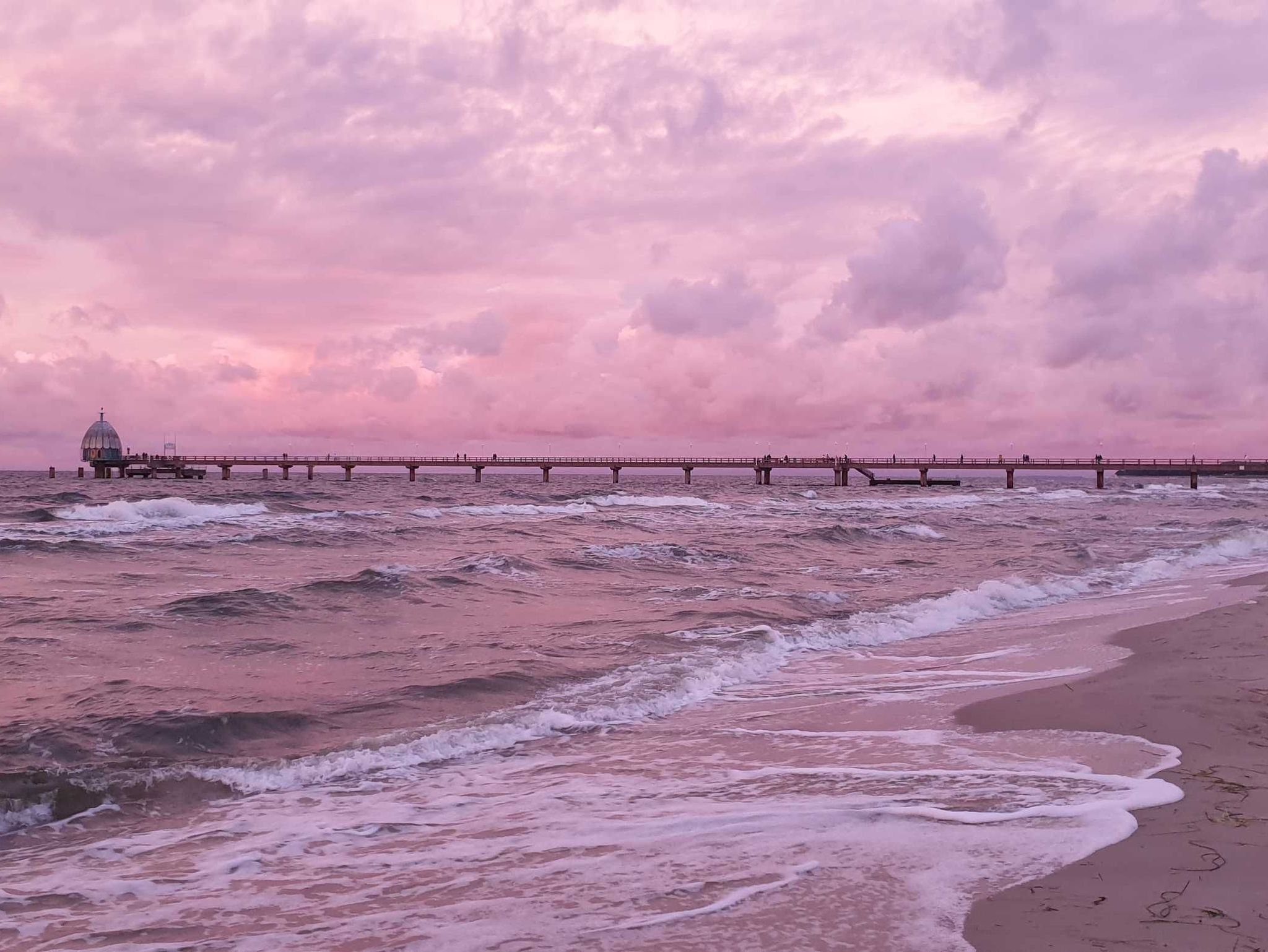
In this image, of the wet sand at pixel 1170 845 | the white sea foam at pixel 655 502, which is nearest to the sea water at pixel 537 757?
the wet sand at pixel 1170 845


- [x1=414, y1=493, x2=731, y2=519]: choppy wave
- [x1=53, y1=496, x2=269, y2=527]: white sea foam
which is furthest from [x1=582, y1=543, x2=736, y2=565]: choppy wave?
[x1=53, y1=496, x2=269, y2=527]: white sea foam

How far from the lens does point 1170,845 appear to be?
4.23m

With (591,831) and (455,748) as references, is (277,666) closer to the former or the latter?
(455,748)

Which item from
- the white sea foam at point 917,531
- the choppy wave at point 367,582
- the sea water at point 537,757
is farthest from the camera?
the white sea foam at point 917,531

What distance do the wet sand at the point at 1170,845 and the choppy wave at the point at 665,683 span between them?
2579 millimetres

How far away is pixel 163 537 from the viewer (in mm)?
23500

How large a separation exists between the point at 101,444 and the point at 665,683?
3955 inches

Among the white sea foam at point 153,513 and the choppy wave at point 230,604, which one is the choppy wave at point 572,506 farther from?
the choppy wave at point 230,604

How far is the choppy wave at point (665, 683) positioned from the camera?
21.0 feet

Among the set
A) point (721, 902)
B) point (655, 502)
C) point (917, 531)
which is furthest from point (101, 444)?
point (721, 902)

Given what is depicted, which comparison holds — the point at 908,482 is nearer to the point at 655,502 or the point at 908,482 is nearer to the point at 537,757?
the point at 655,502

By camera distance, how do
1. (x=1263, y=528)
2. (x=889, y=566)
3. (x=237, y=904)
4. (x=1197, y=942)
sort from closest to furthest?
(x=1197, y=942) < (x=237, y=904) < (x=889, y=566) < (x=1263, y=528)

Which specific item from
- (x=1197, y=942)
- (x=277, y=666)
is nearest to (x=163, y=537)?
(x=277, y=666)

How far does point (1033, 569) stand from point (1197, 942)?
1570 cm
